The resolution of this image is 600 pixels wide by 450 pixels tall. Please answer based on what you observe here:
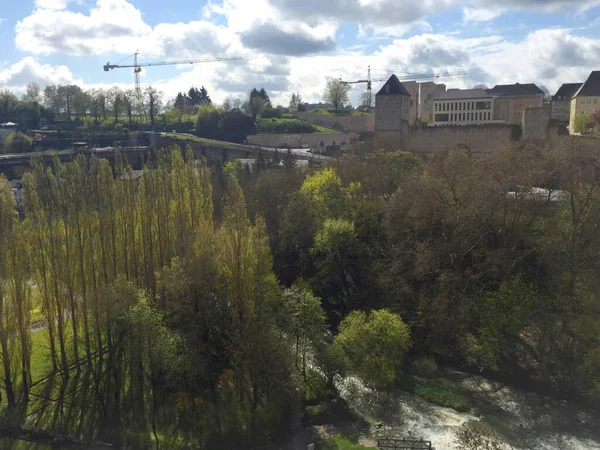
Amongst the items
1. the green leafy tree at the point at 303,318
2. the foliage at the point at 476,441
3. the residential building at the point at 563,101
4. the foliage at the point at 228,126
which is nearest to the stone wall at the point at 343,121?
the foliage at the point at 228,126

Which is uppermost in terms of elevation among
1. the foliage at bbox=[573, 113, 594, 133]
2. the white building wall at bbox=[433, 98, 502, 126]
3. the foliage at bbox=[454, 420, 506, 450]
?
the white building wall at bbox=[433, 98, 502, 126]

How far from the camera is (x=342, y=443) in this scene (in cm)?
1753

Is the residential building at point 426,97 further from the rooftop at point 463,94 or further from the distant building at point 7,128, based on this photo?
the distant building at point 7,128

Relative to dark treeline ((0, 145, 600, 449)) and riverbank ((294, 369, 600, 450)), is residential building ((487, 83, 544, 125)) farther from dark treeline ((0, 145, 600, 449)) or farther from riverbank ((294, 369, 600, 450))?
riverbank ((294, 369, 600, 450))

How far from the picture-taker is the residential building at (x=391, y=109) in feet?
196

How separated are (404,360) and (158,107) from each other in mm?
96316

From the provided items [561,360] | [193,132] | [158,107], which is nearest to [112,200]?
[561,360]

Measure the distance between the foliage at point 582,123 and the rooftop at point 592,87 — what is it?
4.49m

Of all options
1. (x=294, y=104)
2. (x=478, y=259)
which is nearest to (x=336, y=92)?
(x=294, y=104)

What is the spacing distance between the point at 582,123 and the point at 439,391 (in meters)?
43.7

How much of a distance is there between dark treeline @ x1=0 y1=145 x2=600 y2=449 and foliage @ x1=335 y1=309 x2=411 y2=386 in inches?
2.9

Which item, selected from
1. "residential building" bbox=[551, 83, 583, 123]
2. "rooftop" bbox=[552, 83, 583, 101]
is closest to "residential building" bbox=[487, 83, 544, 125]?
"residential building" bbox=[551, 83, 583, 123]

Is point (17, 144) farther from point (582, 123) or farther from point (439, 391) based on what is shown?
point (439, 391)

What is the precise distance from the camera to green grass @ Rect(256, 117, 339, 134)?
87000 mm
